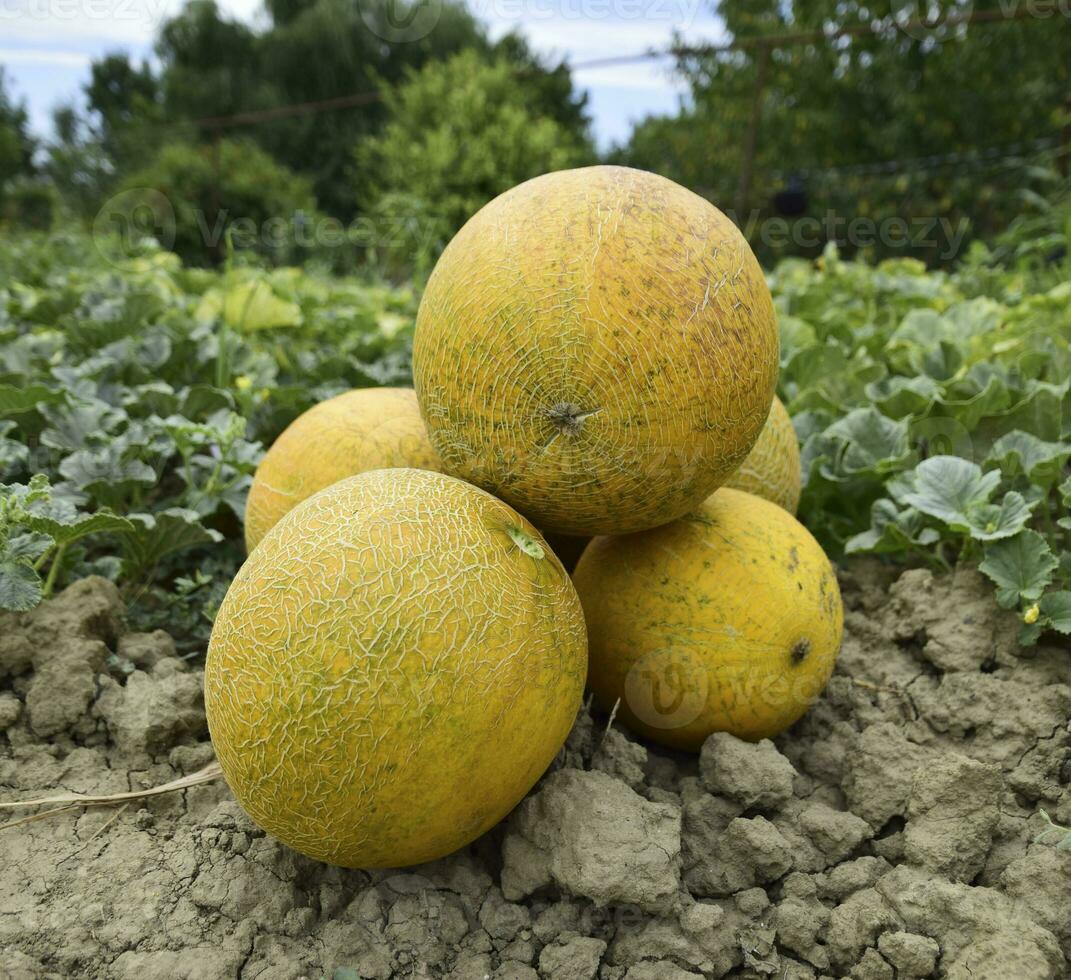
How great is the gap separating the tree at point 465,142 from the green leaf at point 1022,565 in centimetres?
801

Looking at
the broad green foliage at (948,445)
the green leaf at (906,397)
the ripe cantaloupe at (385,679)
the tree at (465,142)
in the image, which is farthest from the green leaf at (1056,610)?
the tree at (465,142)

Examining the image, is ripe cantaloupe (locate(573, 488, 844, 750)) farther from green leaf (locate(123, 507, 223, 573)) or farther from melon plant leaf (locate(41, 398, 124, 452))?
melon plant leaf (locate(41, 398, 124, 452))

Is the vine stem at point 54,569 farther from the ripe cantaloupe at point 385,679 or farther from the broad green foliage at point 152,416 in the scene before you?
the ripe cantaloupe at point 385,679

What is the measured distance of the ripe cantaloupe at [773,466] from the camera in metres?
2.20

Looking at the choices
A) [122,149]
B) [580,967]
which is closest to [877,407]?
[580,967]

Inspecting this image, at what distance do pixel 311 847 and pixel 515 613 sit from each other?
1.69 ft

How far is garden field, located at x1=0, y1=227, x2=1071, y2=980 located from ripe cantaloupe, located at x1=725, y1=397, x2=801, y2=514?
0.29 metres

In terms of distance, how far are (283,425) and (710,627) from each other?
6.00 ft

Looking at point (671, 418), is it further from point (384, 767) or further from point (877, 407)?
point (877, 407)

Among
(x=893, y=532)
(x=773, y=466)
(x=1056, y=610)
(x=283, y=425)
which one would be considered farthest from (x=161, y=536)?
(x=1056, y=610)

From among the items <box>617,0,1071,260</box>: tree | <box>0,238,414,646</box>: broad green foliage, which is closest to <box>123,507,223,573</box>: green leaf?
<box>0,238,414,646</box>: broad green foliage

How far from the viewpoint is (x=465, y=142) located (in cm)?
1148

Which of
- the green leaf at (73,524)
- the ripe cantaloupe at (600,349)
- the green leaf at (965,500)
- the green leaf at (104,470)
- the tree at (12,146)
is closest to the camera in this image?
the ripe cantaloupe at (600,349)

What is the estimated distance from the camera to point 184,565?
262 cm
